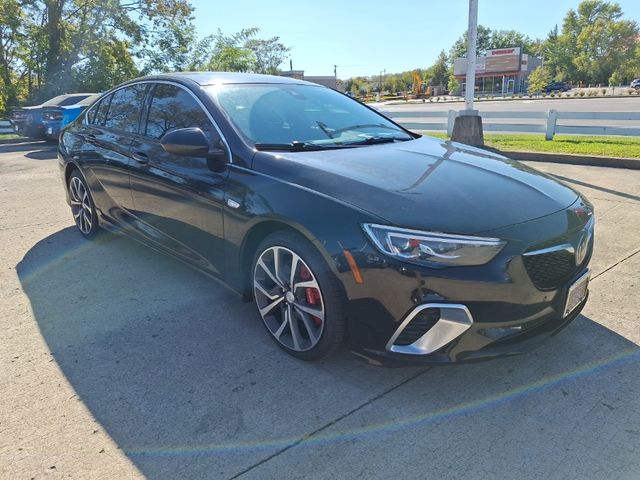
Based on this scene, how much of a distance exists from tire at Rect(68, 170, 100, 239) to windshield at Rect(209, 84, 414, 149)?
2.13 metres

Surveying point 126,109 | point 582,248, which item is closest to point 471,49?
point 126,109

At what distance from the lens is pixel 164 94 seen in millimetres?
3686

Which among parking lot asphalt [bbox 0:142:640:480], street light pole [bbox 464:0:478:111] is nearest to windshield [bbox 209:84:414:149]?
parking lot asphalt [bbox 0:142:640:480]

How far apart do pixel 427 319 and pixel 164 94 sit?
106 inches

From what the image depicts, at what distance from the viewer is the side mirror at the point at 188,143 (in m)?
2.91

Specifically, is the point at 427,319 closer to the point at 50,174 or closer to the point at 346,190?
the point at 346,190

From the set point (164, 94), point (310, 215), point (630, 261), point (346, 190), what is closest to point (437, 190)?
point (346, 190)

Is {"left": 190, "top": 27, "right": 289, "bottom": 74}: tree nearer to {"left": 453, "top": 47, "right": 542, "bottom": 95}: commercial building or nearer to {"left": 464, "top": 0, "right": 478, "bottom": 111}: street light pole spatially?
{"left": 464, "top": 0, "right": 478, "bottom": 111}: street light pole

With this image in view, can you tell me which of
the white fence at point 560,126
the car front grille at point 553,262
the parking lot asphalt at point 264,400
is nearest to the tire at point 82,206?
the parking lot asphalt at point 264,400

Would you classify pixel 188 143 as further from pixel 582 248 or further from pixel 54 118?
pixel 54 118

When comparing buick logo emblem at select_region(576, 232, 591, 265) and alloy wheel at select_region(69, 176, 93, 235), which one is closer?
buick logo emblem at select_region(576, 232, 591, 265)

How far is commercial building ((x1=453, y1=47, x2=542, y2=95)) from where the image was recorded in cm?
6812

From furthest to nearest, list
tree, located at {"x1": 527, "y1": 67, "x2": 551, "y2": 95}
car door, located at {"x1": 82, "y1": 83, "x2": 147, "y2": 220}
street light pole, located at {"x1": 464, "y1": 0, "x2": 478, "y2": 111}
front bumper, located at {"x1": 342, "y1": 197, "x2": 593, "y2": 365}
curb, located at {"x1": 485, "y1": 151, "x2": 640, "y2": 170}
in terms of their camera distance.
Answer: tree, located at {"x1": 527, "y1": 67, "x2": 551, "y2": 95}
street light pole, located at {"x1": 464, "y1": 0, "x2": 478, "y2": 111}
curb, located at {"x1": 485, "y1": 151, "x2": 640, "y2": 170}
car door, located at {"x1": 82, "y1": 83, "x2": 147, "y2": 220}
front bumper, located at {"x1": 342, "y1": 197, "x2": 593, "y2": 365}

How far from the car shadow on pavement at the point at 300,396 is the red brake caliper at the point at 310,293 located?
0.33 metres
